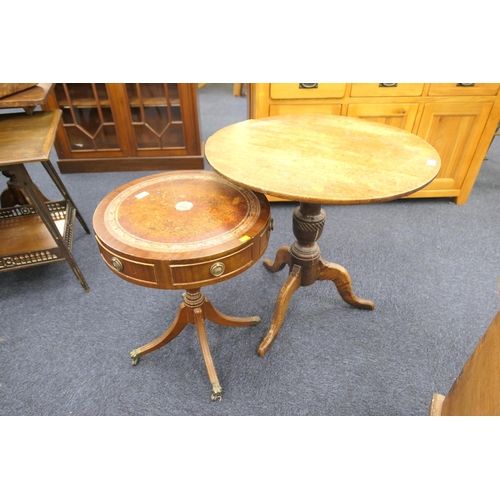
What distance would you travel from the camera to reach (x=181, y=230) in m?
0.99

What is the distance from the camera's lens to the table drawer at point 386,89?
1.94 m

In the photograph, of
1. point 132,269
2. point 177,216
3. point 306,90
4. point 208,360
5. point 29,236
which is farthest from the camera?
point 306,90

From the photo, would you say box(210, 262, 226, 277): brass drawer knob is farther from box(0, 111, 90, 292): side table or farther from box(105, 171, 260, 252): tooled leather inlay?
box(0, 111, 90, 292): side table

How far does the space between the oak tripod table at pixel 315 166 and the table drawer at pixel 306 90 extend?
1.75ft

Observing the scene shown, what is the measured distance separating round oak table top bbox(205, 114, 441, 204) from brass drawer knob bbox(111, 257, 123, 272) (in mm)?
397

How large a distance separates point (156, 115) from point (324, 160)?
2.01 meters

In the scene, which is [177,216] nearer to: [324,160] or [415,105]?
[324,160]

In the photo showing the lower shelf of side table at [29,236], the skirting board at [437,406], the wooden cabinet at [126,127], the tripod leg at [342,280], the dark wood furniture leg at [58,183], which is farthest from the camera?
the wooden cabinet at [126,127]

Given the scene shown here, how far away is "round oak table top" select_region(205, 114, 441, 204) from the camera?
95 centimetres

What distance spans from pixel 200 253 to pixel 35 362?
40.2 inches

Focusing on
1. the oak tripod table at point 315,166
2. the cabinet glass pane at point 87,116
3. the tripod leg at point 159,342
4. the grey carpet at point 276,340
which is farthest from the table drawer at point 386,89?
the cabinet glass pane at point 87,116

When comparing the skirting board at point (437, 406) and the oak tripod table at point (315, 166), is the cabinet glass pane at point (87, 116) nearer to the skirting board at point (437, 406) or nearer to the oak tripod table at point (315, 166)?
the oak tripod table at point (315, 166)

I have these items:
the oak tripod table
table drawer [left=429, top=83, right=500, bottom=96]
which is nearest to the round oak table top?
the oak tripod table

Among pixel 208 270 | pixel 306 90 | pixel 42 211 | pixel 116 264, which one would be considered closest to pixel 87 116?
pixel 42 211
